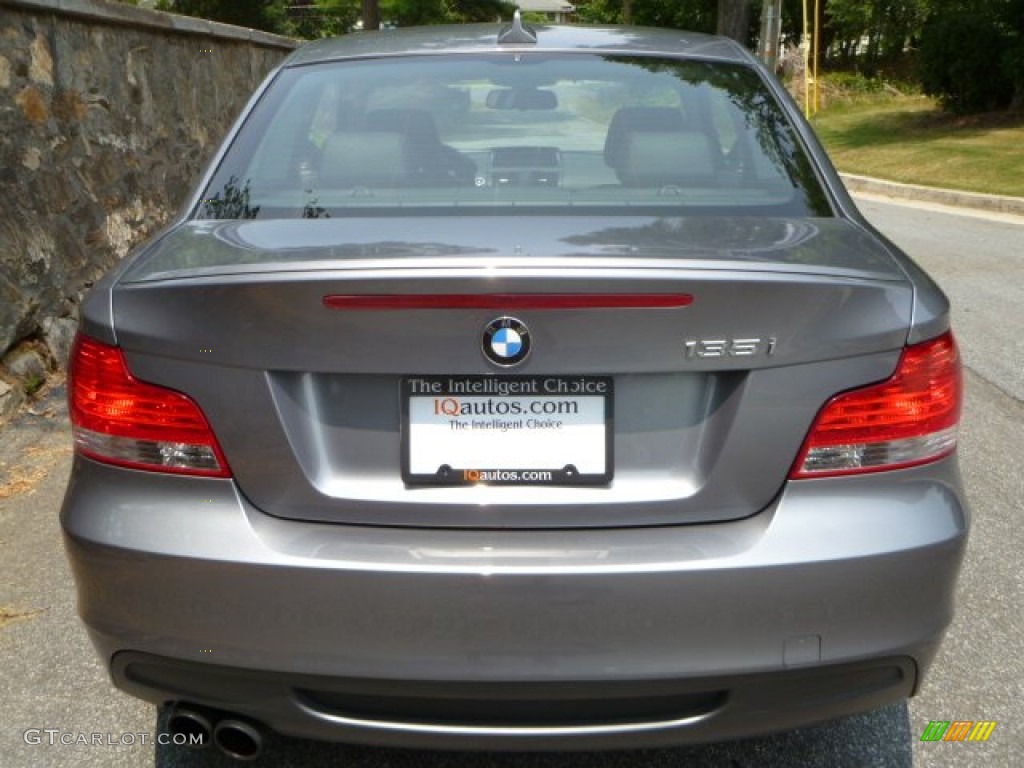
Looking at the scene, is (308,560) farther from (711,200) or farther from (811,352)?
(711,200)

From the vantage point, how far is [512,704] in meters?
2.24

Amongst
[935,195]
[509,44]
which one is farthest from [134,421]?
[935,195]

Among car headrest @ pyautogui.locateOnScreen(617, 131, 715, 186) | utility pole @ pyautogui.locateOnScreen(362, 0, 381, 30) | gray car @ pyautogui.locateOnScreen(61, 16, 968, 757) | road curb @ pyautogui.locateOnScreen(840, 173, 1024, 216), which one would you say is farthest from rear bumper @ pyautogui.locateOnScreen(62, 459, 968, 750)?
→ utility pole @ pyautogui.locateOnScreen(362, 0, 381, 30)

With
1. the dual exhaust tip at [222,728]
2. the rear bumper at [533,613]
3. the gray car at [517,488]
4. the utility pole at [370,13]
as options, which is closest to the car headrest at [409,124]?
the gray car at [517,488]

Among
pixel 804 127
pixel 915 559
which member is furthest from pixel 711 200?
pixel 915 559

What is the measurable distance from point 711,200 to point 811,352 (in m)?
0.81

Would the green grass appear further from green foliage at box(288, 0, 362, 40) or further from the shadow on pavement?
green foliage at box(288, 0, 362, 40)

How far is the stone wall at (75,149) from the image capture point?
230 inches

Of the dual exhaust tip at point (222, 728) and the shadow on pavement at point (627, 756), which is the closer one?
the dual exhaust tip at point (222, 728)

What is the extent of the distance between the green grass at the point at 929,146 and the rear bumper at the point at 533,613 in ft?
47.3

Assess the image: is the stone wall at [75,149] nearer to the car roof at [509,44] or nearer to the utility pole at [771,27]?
the car roof at [509,44]

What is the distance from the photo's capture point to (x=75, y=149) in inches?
259

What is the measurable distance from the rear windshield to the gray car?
22.0 inches

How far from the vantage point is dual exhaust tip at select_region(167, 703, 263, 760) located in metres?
2.38
